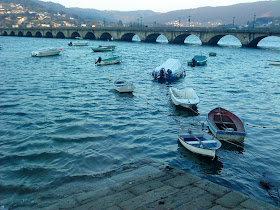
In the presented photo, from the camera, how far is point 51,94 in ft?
94.2

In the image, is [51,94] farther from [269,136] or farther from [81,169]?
[269,136]

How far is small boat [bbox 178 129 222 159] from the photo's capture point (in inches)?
575

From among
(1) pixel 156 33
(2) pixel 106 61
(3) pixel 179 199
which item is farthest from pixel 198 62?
(1) pixel 156 33

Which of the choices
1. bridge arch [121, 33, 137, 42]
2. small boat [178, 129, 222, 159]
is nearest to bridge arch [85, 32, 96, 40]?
bridge arch [121, 33, 137, 42]

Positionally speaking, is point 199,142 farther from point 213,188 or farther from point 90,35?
point 90,35

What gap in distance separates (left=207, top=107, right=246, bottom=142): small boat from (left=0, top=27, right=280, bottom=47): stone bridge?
269 feet

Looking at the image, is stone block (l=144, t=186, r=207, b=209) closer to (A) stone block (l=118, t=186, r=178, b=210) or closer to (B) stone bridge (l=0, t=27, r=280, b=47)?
(A) stone block (l=118, t=186, r=178, b=210)

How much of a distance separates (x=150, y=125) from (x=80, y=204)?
11389mm

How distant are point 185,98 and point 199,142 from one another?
36.2 ft

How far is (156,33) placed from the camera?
128 meters

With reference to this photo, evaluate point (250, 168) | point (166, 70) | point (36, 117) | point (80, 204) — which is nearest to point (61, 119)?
point (36, 117)

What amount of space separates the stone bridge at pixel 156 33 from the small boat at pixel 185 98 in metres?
76.5

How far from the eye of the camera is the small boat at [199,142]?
14.6 meters

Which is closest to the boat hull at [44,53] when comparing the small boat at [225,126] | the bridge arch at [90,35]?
the small boat at [225,126]
